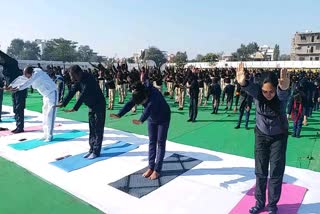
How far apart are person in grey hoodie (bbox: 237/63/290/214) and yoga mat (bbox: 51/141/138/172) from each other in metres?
3.28

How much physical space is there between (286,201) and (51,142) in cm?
523

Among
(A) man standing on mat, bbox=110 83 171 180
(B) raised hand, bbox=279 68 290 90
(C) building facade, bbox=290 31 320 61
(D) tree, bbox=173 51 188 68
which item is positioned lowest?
(A) man standing on mat, bbox=110 83 171 180

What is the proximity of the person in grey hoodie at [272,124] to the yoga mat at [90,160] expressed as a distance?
3.28 metres

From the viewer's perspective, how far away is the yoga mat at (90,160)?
525cm

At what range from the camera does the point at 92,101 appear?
546 centimetres

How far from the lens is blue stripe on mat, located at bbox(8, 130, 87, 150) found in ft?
21.0

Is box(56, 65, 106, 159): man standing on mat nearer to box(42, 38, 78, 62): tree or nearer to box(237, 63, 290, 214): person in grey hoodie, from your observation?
box(237, 63, 290, 214): person in grey hoodie

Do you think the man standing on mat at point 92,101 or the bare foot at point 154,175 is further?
the man standing on mat at point 92,101

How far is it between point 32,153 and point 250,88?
470 centimetres

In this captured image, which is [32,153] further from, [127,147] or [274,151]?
[274,151]

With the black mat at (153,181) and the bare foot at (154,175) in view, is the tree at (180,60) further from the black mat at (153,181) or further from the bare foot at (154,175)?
the bare foot at (154,175)

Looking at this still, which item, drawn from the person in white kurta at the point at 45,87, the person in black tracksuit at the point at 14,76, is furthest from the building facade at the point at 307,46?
the person in white kurta at the point at 45,87

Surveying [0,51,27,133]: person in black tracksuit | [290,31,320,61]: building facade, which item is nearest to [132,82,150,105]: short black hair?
[0,51,27,133]: person in black tracksuit

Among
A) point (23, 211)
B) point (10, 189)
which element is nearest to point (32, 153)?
point (10, 189)
